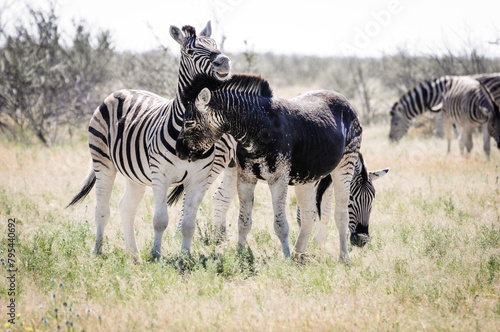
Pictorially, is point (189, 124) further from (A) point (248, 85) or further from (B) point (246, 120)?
(A) point (248, 85)

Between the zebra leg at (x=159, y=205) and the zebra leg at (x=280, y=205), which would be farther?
the zebra leg at (x=159, y=205)

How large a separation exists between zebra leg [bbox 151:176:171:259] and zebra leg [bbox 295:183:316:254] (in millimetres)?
1582

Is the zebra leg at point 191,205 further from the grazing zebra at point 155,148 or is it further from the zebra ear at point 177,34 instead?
the zebra ear at point 177,34

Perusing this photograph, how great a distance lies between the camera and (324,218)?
623cm

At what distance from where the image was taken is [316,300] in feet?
13.6

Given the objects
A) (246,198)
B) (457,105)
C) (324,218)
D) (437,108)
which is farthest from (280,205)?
(437,108)

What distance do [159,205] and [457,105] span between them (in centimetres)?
1040

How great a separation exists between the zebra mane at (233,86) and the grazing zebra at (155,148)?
0.20 feet

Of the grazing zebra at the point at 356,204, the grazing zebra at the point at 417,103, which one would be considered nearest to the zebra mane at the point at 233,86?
the grazing zebra at the point at 356,204

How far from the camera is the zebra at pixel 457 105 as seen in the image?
1195 cm

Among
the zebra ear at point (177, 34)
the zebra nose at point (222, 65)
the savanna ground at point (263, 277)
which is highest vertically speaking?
the zebra ear at point (177, 34)

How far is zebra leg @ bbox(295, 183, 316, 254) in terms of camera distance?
5660 millimetres

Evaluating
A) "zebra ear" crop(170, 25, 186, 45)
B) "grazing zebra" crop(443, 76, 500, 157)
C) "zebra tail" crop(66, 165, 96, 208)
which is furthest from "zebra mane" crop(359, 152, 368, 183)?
"grazing zebra" crop(443, 76, 500, 157)

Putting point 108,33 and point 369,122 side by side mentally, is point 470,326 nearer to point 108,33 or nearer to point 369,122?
point 108,33
